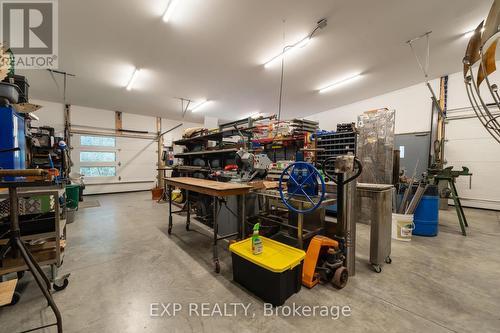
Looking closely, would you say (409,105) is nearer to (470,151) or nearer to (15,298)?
(470,151)

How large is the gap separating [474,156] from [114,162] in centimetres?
1127

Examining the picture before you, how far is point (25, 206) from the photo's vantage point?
4.95 ft

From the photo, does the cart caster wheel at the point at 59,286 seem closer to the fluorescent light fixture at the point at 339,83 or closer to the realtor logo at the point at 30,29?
the realtor logo at the point at 30,29

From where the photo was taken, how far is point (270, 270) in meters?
1.55

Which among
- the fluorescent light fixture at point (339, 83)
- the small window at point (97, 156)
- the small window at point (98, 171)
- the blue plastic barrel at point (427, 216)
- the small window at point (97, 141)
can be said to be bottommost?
the blue plastic barrel at point (427, 216)

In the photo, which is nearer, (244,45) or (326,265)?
(326,265)

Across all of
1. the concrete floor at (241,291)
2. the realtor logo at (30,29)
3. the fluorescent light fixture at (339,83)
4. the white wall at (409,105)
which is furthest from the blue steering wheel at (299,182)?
the white wall at (409,105)

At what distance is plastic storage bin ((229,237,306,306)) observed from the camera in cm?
156

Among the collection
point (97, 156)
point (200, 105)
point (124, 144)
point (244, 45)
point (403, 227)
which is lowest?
point (403, 227)

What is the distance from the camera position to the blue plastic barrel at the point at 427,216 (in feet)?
9.91

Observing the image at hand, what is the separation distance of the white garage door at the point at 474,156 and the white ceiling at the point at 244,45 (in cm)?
141

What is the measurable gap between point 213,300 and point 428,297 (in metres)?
1.89

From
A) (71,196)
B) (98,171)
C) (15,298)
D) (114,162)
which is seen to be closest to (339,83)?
(15,298)

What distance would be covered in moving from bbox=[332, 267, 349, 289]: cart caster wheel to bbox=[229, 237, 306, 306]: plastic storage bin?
0.33m
